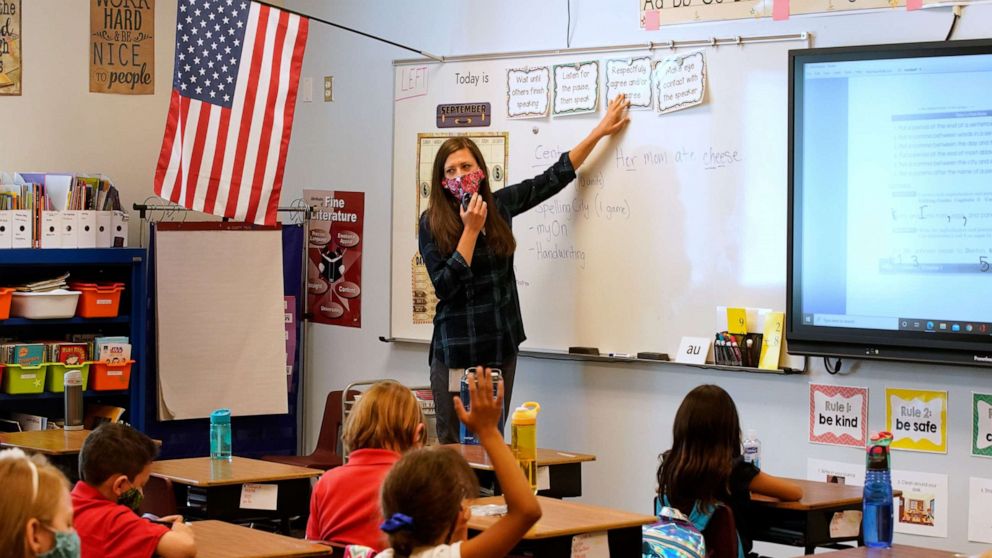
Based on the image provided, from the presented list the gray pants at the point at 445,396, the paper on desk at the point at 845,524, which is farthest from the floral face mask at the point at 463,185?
the paper on desk at the point at 845,524

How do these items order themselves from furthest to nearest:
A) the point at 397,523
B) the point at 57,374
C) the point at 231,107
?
the point at 57,374 < the point at 231,107 < the point at 397,523

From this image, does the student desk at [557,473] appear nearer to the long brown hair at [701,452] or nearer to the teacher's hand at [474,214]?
the long brown hair at [701,452]

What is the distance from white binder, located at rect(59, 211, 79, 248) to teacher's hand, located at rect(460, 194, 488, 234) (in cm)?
231

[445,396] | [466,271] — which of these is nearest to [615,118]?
[466,271]

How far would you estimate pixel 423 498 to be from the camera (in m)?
2.71

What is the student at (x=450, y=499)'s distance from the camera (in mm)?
2707

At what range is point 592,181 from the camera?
618 cm

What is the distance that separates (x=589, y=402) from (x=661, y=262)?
31.1 inches

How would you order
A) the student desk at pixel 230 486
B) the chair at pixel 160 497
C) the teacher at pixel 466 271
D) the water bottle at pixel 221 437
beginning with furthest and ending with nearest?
the teacher at pixel 466 271, the water bottle at pixel 221 437, the chair at pixel 160 497, the student desk at pixel 230 486

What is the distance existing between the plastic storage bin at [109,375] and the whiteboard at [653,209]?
2.03 metres

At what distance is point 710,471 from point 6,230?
4.19m

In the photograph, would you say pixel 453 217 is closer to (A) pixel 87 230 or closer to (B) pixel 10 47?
(A) pixel 87 230

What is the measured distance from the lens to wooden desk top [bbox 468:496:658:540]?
354cm

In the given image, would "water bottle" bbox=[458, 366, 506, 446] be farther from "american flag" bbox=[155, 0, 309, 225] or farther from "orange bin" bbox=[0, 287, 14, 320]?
"orange bin" bbox=[0, 287, 14, 320]
